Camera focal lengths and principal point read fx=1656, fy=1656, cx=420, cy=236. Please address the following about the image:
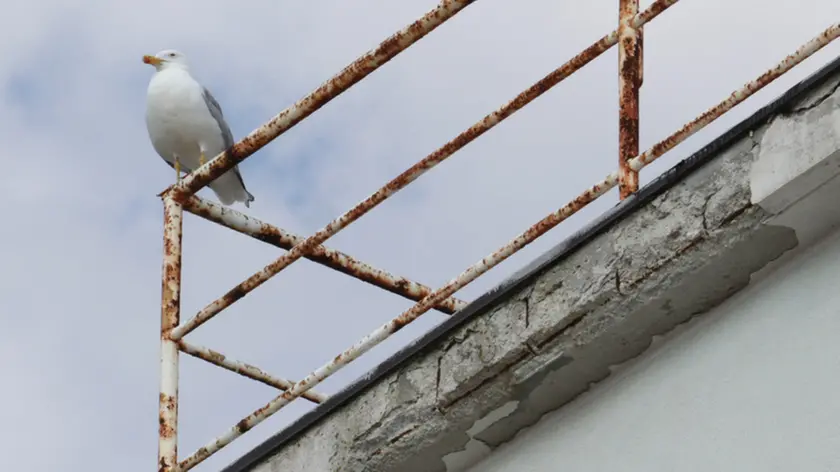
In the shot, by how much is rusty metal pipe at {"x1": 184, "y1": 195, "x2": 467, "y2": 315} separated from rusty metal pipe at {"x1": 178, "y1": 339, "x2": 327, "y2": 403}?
35 cm

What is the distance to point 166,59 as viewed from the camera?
8.70 m

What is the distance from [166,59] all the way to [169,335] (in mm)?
4606

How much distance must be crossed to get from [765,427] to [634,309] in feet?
1.26

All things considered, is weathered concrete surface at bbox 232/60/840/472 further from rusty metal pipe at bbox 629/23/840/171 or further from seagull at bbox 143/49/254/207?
seagull at bbox 143/49/254/207

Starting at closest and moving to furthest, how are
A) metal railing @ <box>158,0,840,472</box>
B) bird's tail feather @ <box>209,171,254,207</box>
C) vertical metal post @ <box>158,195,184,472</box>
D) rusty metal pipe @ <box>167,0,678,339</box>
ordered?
metal railing @ <box>158,0,840,472</box> < rusty metal pipe @ <box>167,0,678,339</box> < vertical metal post @ <box>158,195,184,472</box> < bird's tail feather @ <box>209,171,254,207</box>

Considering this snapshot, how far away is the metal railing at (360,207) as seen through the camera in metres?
3.42

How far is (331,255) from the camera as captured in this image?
184 inches

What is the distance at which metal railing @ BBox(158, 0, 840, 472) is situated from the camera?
11.2 feet

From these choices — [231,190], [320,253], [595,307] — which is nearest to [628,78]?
[595,307]

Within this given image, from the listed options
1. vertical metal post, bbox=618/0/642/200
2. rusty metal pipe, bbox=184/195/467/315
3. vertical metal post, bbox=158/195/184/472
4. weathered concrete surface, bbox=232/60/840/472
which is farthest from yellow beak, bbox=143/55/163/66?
vertical metal post, bbox=618/0/642/200

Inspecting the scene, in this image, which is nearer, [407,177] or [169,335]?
[407,177]

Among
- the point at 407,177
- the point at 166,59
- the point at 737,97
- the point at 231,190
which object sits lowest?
the point at 737,97

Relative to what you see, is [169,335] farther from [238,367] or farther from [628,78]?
[628,78]

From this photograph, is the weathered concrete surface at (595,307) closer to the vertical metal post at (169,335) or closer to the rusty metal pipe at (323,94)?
the vertical metal post at (169,335)
